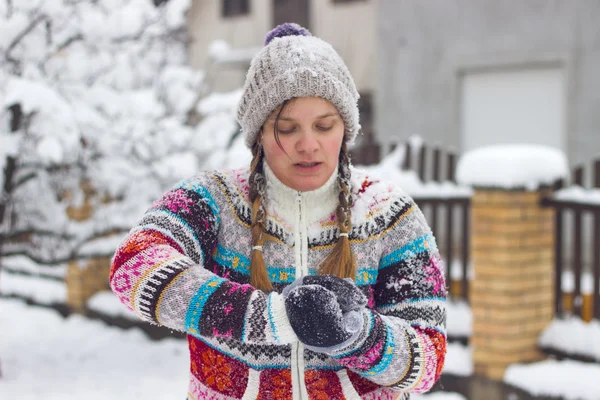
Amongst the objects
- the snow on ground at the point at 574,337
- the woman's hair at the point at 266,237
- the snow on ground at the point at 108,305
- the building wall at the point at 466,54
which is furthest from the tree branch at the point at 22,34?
the building wall at the point at 466,54

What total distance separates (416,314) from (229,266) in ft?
1.49

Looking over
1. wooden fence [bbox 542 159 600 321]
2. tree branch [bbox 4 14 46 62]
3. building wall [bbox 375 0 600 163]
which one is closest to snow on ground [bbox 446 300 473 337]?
wooden fence [bbox 542 159 600 321]

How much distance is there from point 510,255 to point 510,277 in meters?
0.16

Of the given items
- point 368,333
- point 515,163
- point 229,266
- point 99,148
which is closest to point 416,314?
point 368,333

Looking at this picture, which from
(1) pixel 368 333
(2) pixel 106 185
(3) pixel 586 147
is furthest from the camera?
(3) pixel 586 147

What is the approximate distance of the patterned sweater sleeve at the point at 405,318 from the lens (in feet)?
4.66

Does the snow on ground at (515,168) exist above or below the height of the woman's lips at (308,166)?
below

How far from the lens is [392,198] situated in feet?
5.58

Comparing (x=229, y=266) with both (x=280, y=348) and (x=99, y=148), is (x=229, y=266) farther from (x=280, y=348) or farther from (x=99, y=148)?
(x=99, y=148)

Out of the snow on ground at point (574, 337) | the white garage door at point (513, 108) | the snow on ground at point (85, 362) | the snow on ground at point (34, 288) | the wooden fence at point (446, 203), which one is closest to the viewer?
the snow on ground at point (574, 337)

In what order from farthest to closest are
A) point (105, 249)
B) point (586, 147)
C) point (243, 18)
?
1. point (243, 18)
2. point (586, 147)
3. point (105, 249)

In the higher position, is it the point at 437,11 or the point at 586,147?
the point at 437,11

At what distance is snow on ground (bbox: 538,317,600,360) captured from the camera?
455cm

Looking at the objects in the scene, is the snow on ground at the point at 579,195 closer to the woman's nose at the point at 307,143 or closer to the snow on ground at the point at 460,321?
the snow on ground at the point at 460,321
